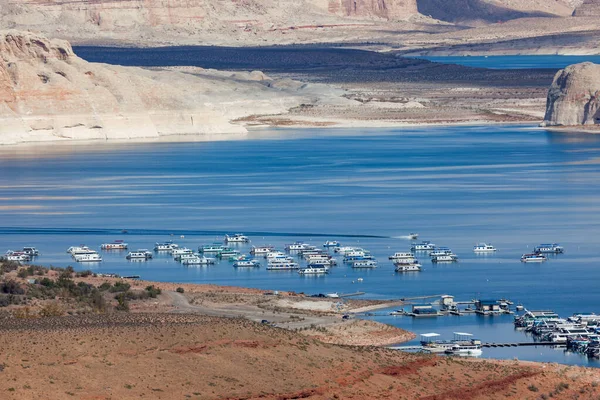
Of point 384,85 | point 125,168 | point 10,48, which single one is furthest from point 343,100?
point 125,168

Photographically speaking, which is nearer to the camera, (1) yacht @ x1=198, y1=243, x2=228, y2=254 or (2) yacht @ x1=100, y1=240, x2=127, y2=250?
(1) yacht @ x1=198, y1=243, x2=228, y2=254

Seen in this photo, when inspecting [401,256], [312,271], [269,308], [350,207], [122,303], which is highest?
[350,207]

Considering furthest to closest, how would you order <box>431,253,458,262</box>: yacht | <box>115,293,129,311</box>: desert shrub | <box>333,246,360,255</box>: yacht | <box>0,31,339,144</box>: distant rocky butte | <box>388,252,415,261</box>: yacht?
<box>0,31,339,144</box>: distant rocky butte
<box>333,246,360,255</box>: yacht
<box>431,253,458,262</box>: yacht
<box>388,252,415,261</box>: yacht
<box>115,293,129,311</box>: desert shrub

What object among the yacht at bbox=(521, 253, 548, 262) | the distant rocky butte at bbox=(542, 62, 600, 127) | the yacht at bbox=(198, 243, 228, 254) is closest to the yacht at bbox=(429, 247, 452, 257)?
the yacht at bbox=(521, 253, 548, 262)

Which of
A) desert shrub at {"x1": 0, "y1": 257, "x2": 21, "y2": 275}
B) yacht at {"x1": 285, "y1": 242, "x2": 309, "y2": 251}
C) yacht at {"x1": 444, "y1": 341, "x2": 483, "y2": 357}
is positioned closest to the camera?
yacht at {"x1": 444, "y1": 341, "x2": 483, "y2": 357}

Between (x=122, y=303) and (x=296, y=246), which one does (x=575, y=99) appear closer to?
(x=296, y=246)

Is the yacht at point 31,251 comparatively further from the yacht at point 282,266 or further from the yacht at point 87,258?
the yacht at point 282,266

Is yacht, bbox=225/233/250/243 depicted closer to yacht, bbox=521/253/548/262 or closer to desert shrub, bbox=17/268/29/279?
yacht, bbox=521/253/548/262

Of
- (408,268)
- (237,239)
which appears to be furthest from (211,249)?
(408,268)
